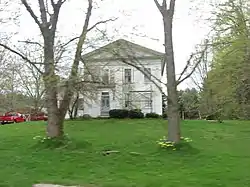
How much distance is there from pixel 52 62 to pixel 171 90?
4.27 meters

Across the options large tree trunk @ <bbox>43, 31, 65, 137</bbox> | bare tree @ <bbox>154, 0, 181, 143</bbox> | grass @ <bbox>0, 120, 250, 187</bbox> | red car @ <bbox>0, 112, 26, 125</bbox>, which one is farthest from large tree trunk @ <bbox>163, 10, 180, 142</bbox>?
red car @ <bbox>0, 112, 26, 125</bbox>

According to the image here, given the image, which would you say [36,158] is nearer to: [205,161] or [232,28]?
[205,161]

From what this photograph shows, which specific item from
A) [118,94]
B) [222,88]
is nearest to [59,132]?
[118,94]

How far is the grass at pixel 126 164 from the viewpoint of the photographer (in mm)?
9945

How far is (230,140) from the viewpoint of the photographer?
18844 mm

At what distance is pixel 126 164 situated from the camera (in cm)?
1242

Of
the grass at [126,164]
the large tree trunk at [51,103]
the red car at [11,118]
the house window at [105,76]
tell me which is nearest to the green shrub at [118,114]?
the red car at [11,118]

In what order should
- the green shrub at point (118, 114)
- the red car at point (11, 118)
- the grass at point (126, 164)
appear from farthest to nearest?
the red car at point (11, 118)
the green shrub at point (118, 114)
the grass at point (126, 164)

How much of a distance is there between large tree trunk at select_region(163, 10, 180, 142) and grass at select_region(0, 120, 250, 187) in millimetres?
828

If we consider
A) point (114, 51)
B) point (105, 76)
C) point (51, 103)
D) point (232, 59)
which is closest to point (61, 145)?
point (51, 103)

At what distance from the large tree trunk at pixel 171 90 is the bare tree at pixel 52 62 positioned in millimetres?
2699

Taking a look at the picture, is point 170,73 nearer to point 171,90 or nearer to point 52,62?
point 171,90

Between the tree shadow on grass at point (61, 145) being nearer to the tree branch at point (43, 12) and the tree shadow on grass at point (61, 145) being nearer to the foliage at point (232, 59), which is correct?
the tree branch at point (43, 12)

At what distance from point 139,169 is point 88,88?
513 centimetres
